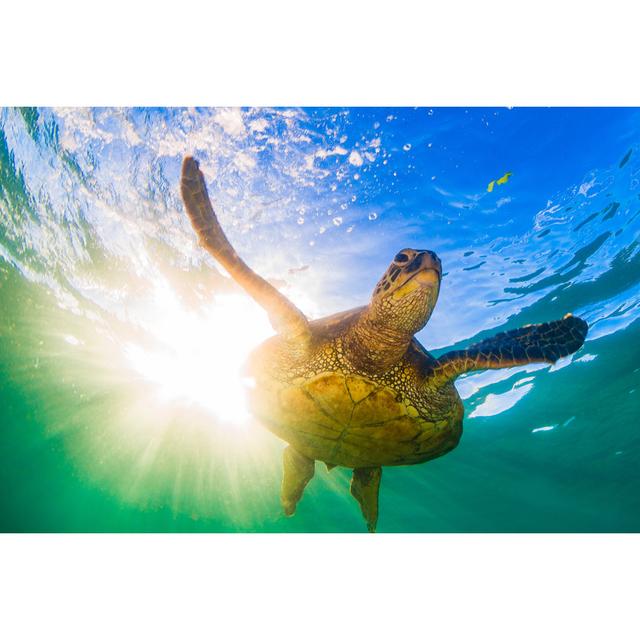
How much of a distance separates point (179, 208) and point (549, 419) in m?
16.6

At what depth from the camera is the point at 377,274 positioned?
329 inches

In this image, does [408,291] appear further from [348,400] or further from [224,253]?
[224,253]

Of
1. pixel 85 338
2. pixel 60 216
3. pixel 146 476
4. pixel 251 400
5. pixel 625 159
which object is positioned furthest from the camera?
pixel 146 476

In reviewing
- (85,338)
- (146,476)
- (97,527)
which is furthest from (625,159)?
(97,527)

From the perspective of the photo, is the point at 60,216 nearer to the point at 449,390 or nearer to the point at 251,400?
the point at 251,400

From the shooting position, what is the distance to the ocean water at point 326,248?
6012mm

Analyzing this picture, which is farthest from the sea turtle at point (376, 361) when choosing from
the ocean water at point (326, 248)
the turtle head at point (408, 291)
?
the ocean water at point (326, 248)

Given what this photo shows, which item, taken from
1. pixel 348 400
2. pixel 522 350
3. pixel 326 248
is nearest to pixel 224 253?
pixel 348 400

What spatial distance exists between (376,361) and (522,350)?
67.4 inches

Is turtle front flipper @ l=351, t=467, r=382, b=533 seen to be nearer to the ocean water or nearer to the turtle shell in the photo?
the turtle shell

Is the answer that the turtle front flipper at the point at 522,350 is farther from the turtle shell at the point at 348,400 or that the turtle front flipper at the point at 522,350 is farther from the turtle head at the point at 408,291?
the turtle head at the point at 408,291

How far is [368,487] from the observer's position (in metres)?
6.45

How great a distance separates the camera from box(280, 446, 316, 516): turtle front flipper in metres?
6.44

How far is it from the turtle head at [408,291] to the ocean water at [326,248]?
2747 millimetres
